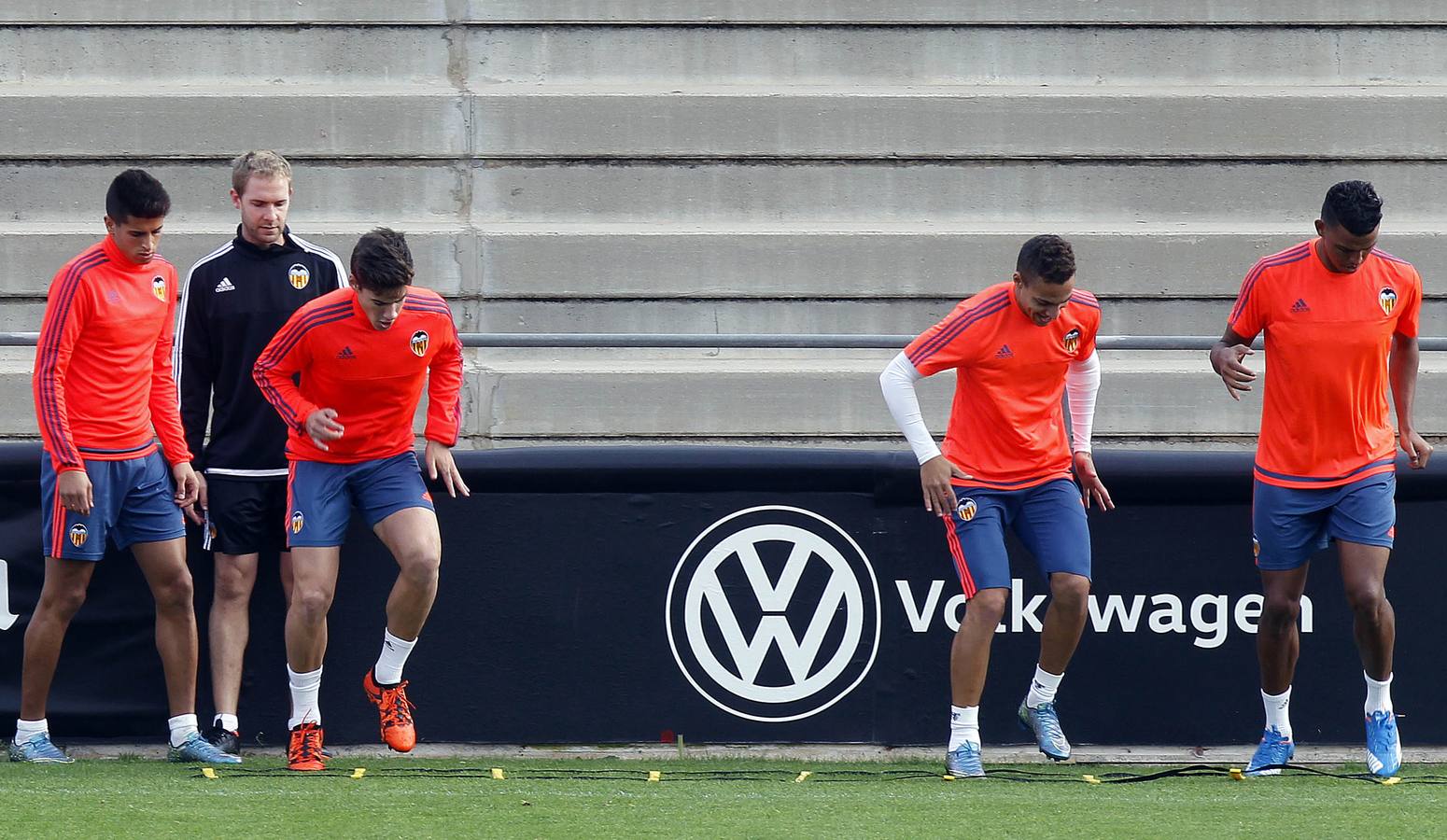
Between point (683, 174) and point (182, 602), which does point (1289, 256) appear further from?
point (683, 174)

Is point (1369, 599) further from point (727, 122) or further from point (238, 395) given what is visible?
point (727, 122)

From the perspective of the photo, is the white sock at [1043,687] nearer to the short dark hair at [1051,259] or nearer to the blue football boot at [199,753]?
the short dark hair at [1051,259]

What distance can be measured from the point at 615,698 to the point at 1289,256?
2.76 m

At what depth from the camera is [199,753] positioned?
5211mm

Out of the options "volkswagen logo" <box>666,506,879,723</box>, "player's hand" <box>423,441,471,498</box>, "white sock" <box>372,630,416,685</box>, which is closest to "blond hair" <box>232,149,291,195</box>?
"player's hand" <box>423,441,471,498</box>

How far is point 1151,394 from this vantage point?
8.67m

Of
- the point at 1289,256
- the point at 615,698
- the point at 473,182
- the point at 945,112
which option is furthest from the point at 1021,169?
the point at 615,698

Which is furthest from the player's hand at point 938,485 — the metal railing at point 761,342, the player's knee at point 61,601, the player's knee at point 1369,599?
the player's knee at point 61,601

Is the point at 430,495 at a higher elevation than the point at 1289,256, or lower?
lower

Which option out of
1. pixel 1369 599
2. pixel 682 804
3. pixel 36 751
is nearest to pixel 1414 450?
pixel 1369 599

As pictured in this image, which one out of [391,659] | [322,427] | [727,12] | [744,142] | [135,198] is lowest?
[391,659]

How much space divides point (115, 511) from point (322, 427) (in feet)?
2.79

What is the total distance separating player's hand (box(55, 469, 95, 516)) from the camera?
495cm

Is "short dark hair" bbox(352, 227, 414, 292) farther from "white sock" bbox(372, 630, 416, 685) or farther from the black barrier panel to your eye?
"white sock" bbox(372, 630, 416, 685)
